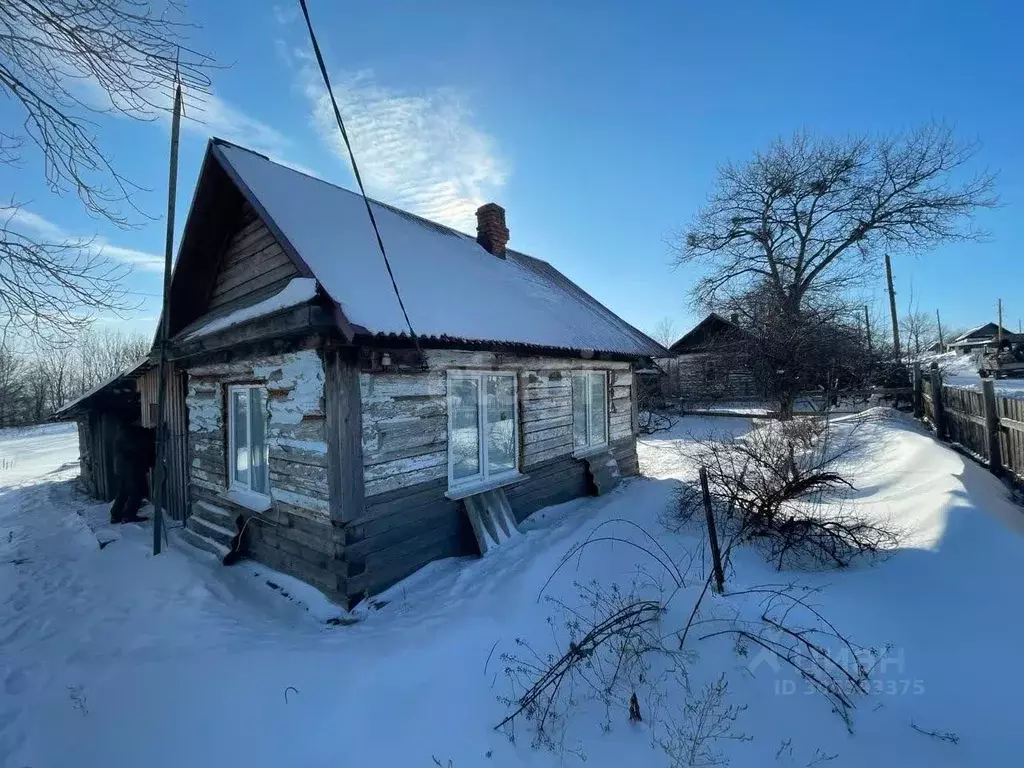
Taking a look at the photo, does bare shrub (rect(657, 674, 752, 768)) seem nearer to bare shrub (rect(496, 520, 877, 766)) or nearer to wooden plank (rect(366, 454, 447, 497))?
bare shrub (rect(496, 520, 877, 766))

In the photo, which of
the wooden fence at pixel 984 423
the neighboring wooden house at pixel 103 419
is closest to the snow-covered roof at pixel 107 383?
the neighboring wooden house at pixel 103 419

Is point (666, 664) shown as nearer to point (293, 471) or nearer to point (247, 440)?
point (293, 471)

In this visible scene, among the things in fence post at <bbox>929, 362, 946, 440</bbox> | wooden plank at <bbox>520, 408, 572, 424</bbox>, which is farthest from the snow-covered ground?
fence post at <bbox>929, 362, 946, 440</bbox>

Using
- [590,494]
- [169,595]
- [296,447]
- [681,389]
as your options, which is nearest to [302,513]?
[296,447]

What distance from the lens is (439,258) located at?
7547 millimetres

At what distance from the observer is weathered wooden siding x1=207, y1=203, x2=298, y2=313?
5785mm

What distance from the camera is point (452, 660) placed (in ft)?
11.7

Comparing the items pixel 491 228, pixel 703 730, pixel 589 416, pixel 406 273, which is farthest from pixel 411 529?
pixel 491 228

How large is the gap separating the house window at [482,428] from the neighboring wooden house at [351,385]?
0.08 feet

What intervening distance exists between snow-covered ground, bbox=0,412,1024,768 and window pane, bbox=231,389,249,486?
4.13 ft

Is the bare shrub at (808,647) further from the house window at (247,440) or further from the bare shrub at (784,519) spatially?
the house window at (247,440)

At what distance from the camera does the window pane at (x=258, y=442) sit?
5.93m

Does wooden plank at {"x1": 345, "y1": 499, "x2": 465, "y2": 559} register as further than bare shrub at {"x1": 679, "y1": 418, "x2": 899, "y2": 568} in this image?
Yes

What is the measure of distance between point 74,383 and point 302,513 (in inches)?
1666
